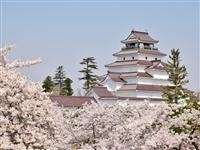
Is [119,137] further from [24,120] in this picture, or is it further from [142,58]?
[142,58]

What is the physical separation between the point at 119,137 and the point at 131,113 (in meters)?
7.77

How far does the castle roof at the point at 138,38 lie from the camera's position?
232 feet

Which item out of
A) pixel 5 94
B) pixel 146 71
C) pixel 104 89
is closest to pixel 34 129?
pixel 5 94

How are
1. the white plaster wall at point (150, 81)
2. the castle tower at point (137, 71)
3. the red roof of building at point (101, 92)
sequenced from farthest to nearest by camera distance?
the white plaster wall at point (150, 81) → the castle tower at point (137, 71) → the red roof of building at point (101, 92)

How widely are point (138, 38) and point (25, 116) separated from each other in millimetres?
60997

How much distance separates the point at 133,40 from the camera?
70.4 metres

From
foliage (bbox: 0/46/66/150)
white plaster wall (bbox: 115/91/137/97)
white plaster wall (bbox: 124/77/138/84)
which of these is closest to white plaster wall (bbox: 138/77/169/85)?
white plaster wall (bbox: 124/77/138/84)

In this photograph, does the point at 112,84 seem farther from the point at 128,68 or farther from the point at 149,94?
the point at 128,68

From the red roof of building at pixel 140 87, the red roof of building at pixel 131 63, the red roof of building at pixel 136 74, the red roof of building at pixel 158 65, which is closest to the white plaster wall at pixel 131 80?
the red roof of building at pixel 136 74

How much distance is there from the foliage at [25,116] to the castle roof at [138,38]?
197ft

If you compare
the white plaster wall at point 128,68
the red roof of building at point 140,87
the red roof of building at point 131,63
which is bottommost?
the red roof of building at point 140,87

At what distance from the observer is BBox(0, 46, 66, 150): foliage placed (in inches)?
387

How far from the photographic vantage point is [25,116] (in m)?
10.1

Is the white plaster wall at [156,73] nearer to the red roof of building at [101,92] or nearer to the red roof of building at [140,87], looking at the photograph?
the red roof of building at [140,87]
